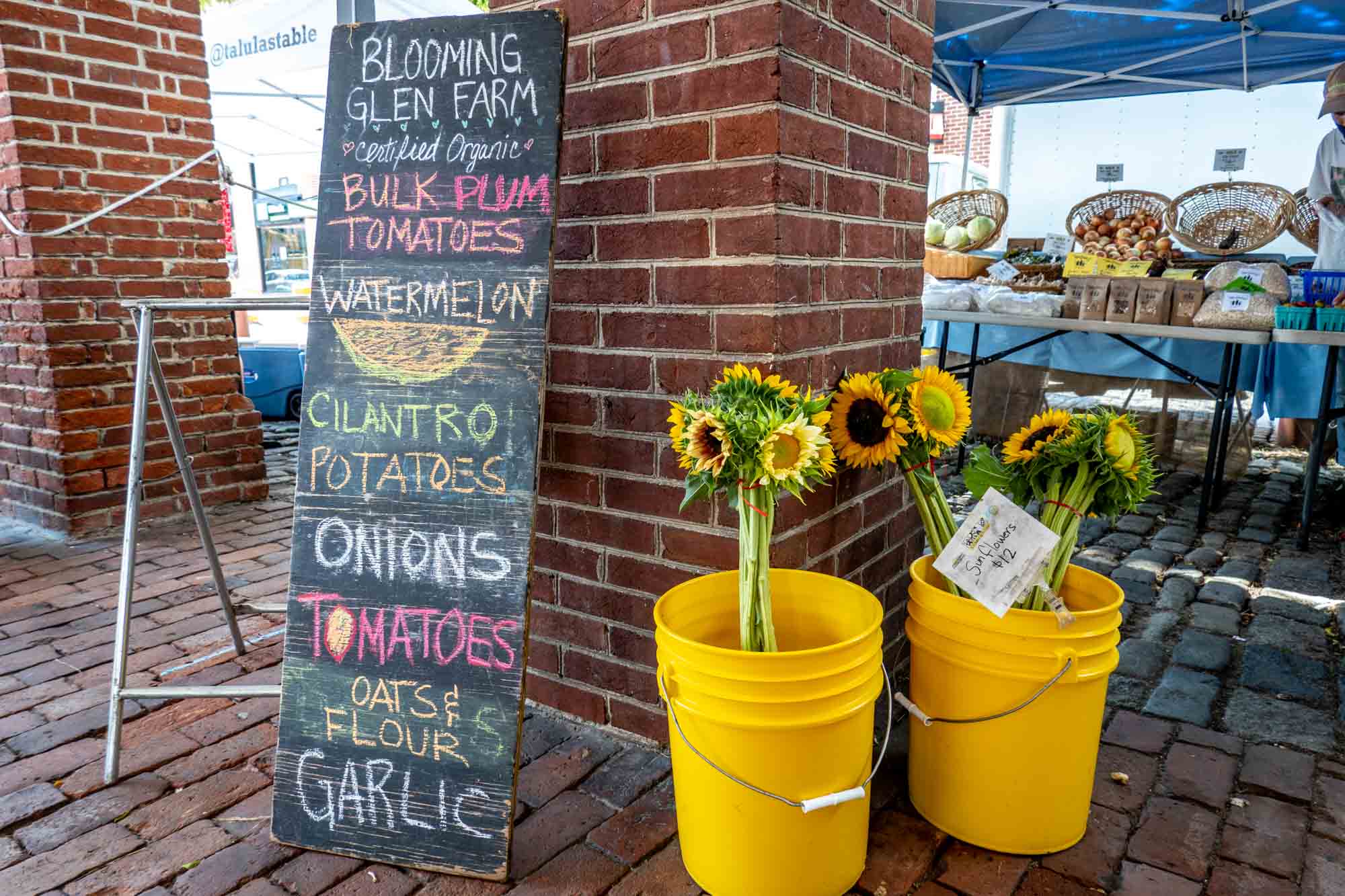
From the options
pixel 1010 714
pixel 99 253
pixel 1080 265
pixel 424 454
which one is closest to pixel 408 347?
pixel 424 454

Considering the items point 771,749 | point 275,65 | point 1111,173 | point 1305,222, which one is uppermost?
point 275,65

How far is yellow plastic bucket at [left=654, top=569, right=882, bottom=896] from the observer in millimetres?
1550

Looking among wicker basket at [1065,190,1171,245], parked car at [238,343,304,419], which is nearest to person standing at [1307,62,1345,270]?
wicker basket at [1065,190,1171,245]

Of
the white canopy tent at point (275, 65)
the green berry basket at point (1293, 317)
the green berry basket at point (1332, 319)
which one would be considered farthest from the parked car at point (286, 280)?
the green berry basket at point (1332, 319)

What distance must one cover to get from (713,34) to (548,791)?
5.77 ft

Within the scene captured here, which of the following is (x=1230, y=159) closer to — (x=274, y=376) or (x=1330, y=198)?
(x=1330, y=198)

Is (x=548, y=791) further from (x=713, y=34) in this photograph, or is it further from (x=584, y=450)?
(x=713, y=34)

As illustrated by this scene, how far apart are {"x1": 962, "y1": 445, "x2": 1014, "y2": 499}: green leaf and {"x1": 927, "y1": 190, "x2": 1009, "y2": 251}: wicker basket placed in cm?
428

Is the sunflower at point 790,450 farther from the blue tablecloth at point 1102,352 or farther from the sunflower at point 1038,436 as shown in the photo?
the blue tablecloth at point 1102,352

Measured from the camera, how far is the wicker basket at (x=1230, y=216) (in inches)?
203

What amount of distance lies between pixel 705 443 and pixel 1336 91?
492 centimetres

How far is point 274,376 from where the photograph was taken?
626 centimetres

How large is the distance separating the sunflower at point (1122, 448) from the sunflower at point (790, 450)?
2.33 feet

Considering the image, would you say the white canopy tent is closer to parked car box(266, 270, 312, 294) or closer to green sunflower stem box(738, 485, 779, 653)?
green sunflower stem box(738, 485, 779, 653)
